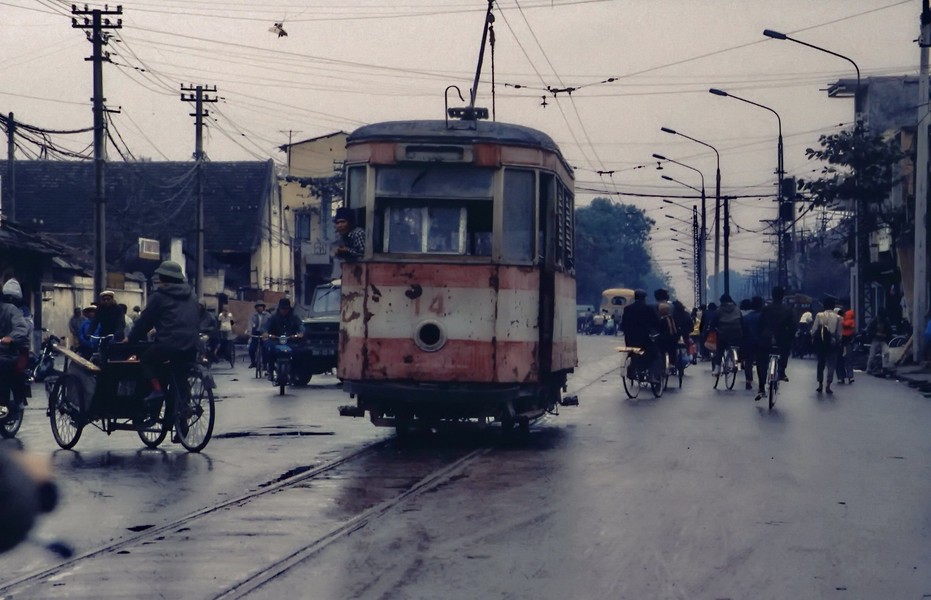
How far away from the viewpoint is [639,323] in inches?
936

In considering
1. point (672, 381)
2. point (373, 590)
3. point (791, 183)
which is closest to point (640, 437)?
point (373, 590)

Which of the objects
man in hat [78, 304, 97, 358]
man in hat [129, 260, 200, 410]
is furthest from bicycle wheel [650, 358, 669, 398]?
man in hat [129, 260, 200, 410]

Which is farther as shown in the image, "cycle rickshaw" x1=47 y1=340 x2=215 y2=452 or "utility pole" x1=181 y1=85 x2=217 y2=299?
"utility pole" x1=181 y1=85 x2=217 y2=299

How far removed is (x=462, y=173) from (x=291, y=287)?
215ft

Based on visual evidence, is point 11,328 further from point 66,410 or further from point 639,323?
point 639,323

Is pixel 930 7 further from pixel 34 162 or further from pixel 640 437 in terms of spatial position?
pixel 34 162

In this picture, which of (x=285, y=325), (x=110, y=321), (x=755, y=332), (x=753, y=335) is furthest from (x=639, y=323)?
(x=110, y=321)

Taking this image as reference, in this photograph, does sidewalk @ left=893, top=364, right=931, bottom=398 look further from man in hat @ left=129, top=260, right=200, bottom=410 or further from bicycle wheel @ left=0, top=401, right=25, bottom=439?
bicycle wheel @ left=0, top=401, right=25, bottom=439

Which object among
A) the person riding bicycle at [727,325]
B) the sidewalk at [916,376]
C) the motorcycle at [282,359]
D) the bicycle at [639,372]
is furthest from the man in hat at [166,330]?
the sidewalk at [916,376]

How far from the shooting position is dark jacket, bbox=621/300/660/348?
931 inches

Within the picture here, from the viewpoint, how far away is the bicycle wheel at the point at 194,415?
45.8ft

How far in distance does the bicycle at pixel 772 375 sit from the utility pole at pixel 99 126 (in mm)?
19133

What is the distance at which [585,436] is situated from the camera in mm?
16109

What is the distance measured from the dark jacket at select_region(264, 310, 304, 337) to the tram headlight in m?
13.3
